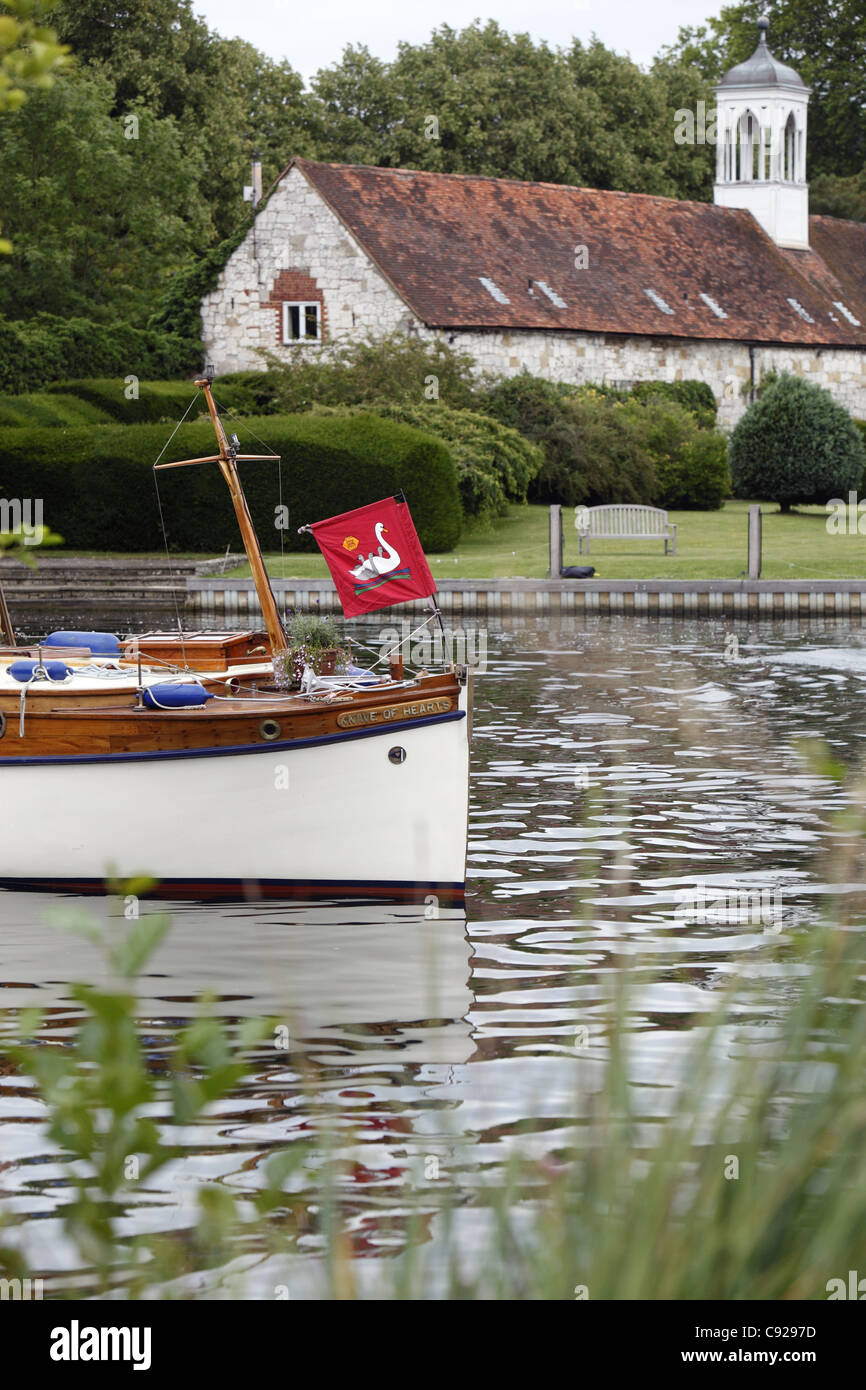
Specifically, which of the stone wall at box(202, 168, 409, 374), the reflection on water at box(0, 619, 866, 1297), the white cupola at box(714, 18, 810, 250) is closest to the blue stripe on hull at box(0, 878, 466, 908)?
the reflection on water at box(0, 619, 866, 1297)

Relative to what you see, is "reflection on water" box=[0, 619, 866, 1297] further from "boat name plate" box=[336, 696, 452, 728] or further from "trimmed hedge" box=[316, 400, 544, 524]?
"trimmed hedge" box=[316, 400, 544, 524]

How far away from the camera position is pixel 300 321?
47.3 m

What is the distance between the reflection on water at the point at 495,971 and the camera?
22.2 ft

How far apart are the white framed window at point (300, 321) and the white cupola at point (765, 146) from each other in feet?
58.7

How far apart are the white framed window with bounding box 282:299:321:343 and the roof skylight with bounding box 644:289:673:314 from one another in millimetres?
10086

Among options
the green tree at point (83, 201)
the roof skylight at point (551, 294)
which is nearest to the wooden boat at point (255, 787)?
the green tree at point (83, 201)

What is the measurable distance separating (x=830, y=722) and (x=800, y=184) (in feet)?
144

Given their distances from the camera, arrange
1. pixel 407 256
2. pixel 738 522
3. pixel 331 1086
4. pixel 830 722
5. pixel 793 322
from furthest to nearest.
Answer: pixel 793 322 < pixel 407 256 < pixel 738 522 < pixel 830 722 < pixel 331 1086

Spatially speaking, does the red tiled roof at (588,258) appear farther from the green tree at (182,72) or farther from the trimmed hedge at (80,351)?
the green tree at (182,72)

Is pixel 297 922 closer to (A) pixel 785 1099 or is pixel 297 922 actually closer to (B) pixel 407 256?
(A) pixel 785 1099

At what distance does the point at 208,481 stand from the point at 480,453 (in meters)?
5.84

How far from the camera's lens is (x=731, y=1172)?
408cm
